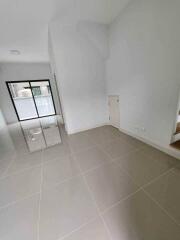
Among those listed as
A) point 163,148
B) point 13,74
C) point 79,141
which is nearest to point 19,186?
point 79,141

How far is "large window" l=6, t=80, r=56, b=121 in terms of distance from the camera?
5.74 m

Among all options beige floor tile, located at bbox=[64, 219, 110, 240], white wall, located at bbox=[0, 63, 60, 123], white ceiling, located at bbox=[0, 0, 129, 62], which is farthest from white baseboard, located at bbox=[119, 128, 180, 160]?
white wall, located at bbox=[0, 63, 60, 123]

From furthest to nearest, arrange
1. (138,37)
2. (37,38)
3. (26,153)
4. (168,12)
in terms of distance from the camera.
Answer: (37,38) → (26,153) → (138,37) → (168,12)

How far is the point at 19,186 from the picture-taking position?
157cm

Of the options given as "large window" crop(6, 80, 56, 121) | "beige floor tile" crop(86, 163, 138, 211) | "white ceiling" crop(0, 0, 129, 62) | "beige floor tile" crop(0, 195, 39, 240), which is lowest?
"beige floor tile" crop(0, 195, 39, 240)

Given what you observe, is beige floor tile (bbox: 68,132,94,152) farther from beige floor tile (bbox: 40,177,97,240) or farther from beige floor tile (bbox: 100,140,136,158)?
beige floor tile (bbox: 40,177,97,240)

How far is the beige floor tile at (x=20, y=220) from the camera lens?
102 centimetres

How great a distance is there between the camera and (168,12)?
1540 millimetres

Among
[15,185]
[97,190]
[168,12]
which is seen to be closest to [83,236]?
[97,190]

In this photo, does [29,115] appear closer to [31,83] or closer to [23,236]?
[31,83]

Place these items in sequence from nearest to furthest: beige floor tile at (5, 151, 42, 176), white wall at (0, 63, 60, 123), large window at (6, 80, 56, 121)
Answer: beige floor tile at (5, 151, 42, 176), white wall at (0, 63, 60, 123), large window at (6, 80, 56, 121)

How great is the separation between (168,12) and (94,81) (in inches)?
78.9

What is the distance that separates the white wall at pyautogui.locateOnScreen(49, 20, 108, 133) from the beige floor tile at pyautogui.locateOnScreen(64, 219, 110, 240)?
242 cm

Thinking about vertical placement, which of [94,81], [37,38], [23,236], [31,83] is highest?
[37,38]
